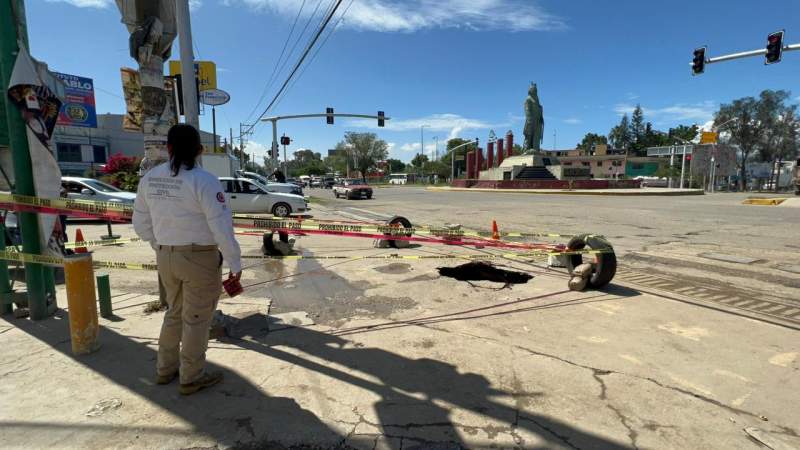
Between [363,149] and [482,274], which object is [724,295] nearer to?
[482,274]

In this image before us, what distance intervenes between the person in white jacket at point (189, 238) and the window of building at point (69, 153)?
5111 cm

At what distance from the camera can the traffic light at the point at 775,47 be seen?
17.0 metres

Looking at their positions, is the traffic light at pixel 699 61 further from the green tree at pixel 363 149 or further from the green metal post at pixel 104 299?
the green tree at pixel 363 149

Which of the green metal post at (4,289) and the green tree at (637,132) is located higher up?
the green tree at (637,132)

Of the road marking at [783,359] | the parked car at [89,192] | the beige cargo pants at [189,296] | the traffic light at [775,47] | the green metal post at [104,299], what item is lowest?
the road marking at [783,359]

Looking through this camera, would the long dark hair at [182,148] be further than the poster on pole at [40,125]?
No

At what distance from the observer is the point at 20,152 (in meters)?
3.91

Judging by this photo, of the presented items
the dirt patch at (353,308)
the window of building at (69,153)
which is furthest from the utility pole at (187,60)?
the window of building at (69,153)

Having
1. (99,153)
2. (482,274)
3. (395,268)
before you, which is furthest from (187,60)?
(99,153)

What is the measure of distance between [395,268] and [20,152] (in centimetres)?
490

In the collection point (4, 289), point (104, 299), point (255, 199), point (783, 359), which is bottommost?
point (783, 359)

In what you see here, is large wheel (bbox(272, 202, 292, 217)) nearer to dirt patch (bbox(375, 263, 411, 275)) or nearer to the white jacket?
dirt patch (bbox(375, 263, 411, 275))

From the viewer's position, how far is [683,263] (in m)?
7.59

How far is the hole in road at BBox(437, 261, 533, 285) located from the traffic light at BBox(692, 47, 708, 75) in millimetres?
20108
